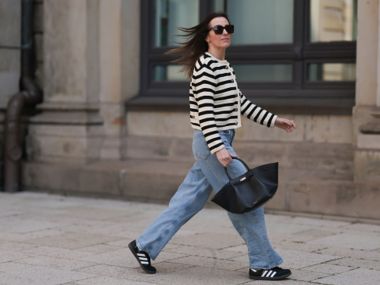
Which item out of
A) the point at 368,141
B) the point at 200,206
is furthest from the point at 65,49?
the point at 200,206

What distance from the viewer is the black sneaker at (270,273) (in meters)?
6.51

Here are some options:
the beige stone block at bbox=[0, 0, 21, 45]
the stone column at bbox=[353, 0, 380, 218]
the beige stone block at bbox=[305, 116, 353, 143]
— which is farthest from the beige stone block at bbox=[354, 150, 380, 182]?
the beige stone block at bbox=[0, 0, 21, 45]

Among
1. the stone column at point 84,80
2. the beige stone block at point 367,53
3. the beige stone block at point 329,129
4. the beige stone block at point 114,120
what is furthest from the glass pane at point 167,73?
the beige stone block at point 367,53

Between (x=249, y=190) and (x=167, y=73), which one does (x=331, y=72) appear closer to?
(x=167, y=73)

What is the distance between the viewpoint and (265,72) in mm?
11109

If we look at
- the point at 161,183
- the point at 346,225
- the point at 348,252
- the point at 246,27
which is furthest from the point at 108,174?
the point at 348,252

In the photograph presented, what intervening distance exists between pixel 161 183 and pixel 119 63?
1905mm

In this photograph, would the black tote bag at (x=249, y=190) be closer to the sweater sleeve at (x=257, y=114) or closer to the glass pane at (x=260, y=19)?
the sweater sleeve at (x=257, y=114)

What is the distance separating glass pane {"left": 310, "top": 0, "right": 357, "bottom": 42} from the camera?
417 inches

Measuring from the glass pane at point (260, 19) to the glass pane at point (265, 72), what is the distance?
321mm

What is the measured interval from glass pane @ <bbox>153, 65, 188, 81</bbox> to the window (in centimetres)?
1

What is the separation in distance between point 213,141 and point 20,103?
21.0 ft

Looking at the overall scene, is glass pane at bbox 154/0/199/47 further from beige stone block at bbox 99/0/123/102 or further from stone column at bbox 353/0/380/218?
stone column at bbox 353/0/380/218

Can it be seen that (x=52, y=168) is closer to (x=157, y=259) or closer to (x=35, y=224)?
(x=35, y=224)
